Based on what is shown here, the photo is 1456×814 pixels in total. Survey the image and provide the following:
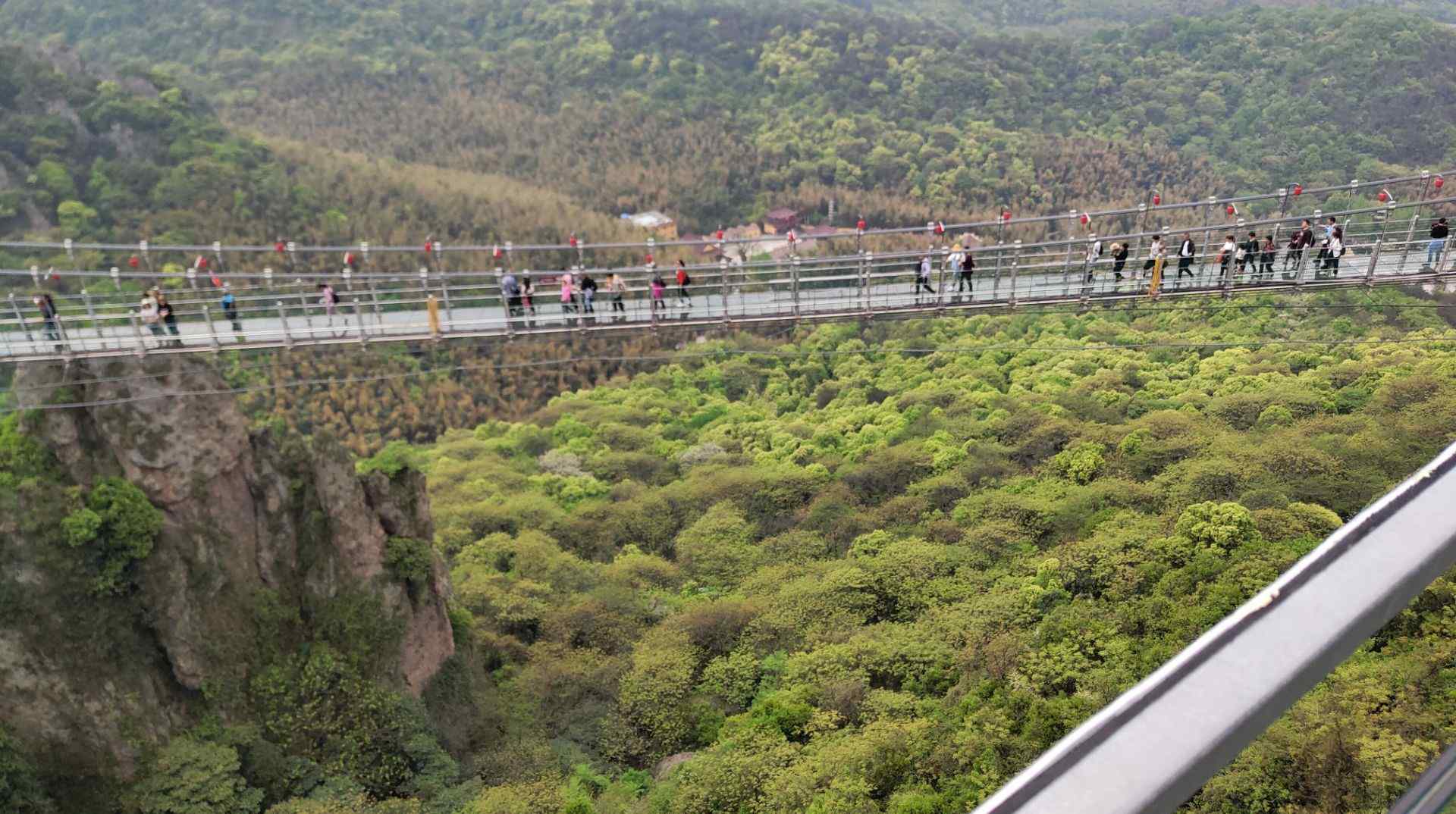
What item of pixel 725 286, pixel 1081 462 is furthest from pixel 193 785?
pixel 1081 462

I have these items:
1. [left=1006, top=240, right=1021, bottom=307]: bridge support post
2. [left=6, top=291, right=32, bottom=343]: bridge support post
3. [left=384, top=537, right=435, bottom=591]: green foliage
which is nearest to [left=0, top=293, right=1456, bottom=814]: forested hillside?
[left=384, top=537, right=435, bottom=591]: green foliage

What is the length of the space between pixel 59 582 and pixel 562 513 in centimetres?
1632

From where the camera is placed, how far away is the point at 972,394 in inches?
1426

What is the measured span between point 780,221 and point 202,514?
42258 millimetres

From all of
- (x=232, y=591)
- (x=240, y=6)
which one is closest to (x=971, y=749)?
(x=232, y=591)

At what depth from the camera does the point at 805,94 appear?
77750 millimetres

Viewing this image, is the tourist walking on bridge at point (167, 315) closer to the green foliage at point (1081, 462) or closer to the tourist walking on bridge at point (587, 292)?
the tourist walking on bridge at point (587, 292)

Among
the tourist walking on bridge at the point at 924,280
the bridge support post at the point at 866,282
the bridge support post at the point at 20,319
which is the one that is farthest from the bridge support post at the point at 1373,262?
the bridge support post at the point at 20,319

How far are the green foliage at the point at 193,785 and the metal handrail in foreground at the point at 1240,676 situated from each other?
71.5 feet

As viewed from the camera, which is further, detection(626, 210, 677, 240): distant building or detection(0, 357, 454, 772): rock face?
detection(626, 210, 677, 240): distant building

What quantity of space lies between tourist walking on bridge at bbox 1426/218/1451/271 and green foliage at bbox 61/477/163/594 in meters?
24.1

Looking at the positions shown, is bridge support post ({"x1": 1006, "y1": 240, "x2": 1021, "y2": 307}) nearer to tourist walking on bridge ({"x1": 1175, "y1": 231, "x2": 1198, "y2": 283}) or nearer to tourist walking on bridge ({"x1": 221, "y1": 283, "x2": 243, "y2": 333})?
tourist walking on bridge ({"x1": 1175, "y1": 231, "x2": 1198, "y2": 283})

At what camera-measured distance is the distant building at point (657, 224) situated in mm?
58938

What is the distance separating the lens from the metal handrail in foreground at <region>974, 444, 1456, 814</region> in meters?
1.53
